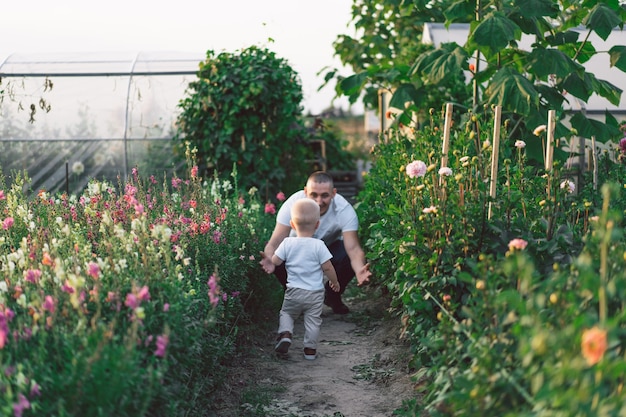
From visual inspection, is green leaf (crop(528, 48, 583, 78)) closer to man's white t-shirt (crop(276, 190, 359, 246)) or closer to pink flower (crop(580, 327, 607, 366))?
man's white t-shirt (crop(276, 190, 359, 246))

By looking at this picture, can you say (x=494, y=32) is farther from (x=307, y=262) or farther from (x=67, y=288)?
(x=67, y=288)

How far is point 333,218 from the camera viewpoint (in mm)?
5938

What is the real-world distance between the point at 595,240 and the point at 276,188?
657 cm

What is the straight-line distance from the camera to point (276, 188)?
366 inches

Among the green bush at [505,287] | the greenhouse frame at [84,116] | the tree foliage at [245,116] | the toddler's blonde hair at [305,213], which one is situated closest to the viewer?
the green bush at [505,287]

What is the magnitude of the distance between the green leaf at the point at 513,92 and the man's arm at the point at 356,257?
152cm

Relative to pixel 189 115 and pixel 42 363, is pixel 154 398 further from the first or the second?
pixel 189 115

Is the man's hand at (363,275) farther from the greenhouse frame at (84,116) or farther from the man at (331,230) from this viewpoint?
the greenhouse frame at (84,116)

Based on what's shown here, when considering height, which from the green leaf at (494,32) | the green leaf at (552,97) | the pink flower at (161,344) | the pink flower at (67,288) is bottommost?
the pink flower at (161,344)

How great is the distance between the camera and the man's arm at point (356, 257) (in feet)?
17.1

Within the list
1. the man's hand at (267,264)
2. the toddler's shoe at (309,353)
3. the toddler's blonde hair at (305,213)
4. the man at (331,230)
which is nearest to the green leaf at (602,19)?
the man at (331,230)

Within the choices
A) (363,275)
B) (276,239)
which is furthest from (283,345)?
(276,239)

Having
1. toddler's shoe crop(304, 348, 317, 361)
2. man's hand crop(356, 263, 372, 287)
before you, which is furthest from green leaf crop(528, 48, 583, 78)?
toddler's shoe crop(304, 348, 317, 361)

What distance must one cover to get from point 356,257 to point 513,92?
181 centimetres
